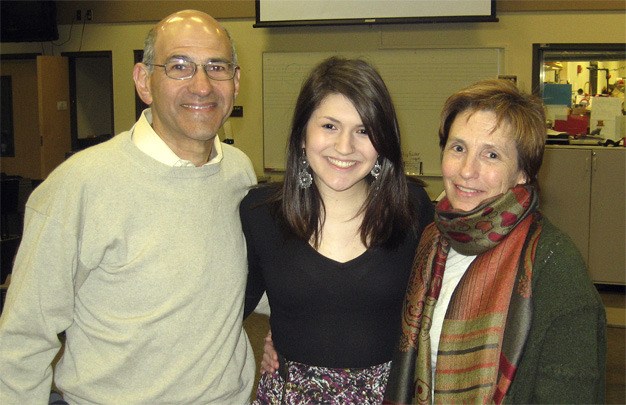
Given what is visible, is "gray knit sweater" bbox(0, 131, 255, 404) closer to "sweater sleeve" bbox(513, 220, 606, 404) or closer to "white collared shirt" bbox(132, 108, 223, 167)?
"white collared shirt" bbox(132, 108, 223, 167)

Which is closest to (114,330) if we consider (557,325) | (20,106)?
(557,325)

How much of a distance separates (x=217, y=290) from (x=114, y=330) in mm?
278

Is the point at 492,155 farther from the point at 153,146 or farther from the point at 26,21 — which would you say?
the point at 26,21

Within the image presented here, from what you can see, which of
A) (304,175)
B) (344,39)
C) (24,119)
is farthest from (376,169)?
(24,119)

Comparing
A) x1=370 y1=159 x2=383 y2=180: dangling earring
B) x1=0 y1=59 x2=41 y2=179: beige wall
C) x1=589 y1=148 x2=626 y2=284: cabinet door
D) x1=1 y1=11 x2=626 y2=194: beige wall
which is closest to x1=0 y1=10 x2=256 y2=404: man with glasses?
x1=370 y1=159 x2=383 y2=180: dangling earring

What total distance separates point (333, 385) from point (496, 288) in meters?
0.53

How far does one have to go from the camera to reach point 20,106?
8.90 m

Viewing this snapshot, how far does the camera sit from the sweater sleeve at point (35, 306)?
1.63 meters

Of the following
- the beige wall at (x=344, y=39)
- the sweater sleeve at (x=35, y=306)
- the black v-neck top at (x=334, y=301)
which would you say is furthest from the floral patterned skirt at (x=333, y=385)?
the beige wall at (x=344, y=39)

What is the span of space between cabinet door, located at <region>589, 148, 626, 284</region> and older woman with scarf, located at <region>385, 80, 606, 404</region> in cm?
460

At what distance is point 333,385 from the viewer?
5.98ft

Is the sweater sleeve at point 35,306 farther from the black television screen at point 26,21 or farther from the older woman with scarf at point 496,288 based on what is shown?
the black television screen at point 26,21

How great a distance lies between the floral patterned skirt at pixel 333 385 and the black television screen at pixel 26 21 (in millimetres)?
7092

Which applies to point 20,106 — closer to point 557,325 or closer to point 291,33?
point 291,33
